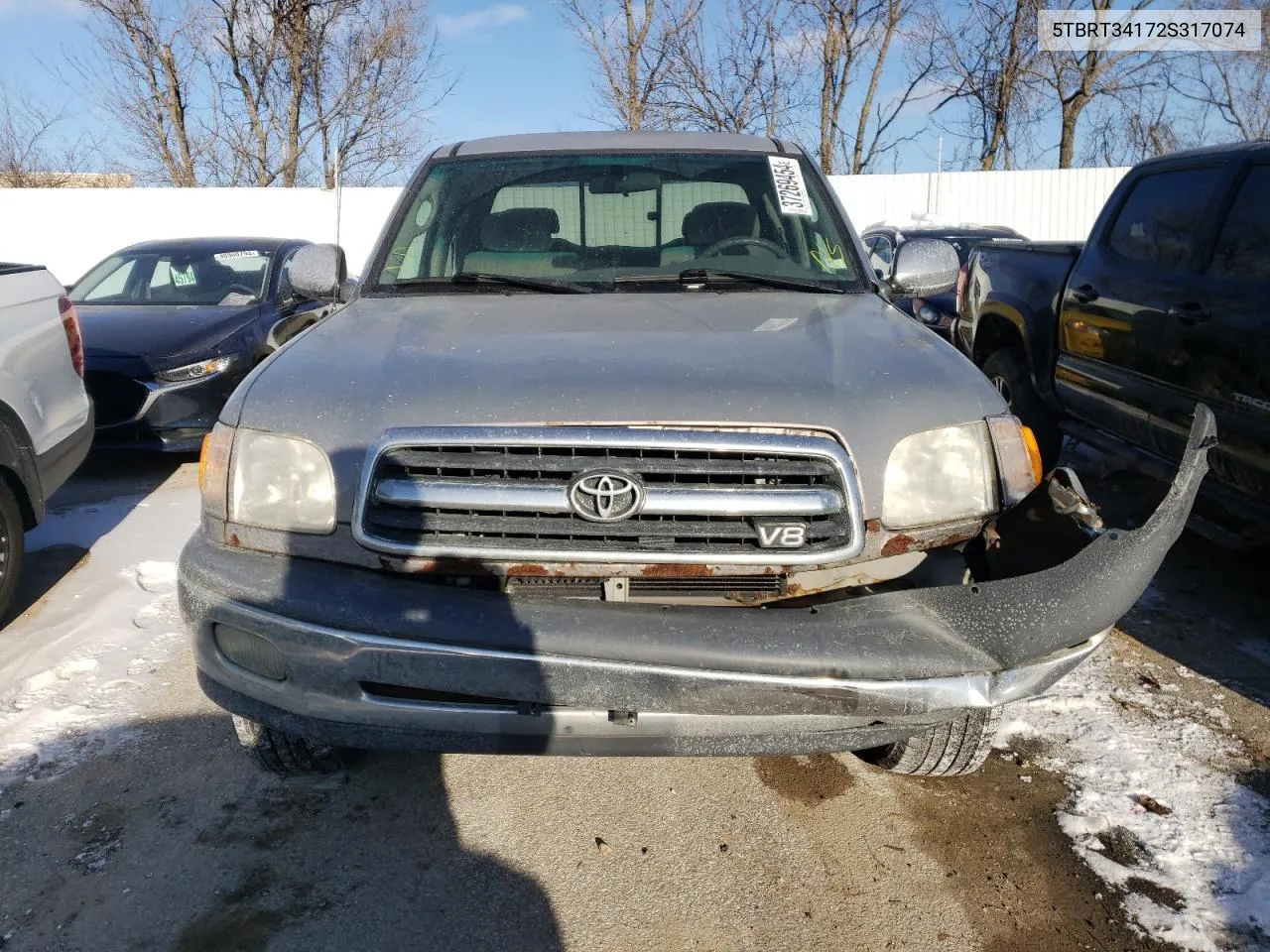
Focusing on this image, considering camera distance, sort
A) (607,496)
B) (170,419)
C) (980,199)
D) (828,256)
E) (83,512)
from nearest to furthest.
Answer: (607,496), (828,256), (83,512), (170,419), (980,199)

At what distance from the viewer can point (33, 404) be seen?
4316 mm

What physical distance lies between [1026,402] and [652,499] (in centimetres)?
453

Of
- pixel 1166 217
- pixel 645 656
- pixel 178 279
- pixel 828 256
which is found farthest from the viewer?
pixel 178 279

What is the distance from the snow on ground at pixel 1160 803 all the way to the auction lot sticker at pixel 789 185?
6.48 ft

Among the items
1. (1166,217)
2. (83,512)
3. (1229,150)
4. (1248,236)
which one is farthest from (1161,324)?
(83,512)

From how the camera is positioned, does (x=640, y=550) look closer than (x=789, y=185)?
Yes

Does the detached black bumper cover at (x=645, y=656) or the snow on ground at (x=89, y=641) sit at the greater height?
the detached black bumper cover at (x=645, y=656)

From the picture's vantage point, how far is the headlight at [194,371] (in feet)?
21.1

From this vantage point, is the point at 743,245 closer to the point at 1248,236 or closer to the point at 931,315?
the point at 1248,236

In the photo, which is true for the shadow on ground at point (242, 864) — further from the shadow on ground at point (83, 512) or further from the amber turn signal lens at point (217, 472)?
the shadow on ground at point (83, 512)

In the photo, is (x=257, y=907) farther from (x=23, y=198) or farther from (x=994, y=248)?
(x=23, y=198)

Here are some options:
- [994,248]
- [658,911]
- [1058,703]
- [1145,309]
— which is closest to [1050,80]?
[994,248]

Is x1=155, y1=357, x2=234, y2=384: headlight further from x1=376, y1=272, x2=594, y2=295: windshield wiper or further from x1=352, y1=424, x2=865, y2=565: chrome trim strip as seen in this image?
x1=352, y1=424, x2=865, y2=565: chrome trim strip

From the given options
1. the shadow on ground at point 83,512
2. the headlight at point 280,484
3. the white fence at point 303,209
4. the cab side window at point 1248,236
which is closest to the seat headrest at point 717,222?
the headlight at point 280,484
